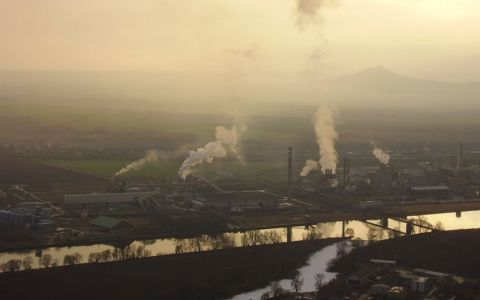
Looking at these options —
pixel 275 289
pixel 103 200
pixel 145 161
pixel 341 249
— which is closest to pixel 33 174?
pixel 145 161

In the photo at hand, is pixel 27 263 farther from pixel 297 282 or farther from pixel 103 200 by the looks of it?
pixel 103 200

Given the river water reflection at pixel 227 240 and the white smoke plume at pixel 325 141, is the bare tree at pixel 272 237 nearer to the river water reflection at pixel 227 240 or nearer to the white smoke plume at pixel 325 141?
the river water reflection at pixel 227 240

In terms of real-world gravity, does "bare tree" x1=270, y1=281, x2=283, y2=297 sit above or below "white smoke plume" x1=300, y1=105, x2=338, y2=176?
below

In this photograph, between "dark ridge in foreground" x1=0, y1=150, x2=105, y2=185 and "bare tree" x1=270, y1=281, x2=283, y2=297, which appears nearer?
"bare tree" x1=270, y1=281, x2=283, y2=297

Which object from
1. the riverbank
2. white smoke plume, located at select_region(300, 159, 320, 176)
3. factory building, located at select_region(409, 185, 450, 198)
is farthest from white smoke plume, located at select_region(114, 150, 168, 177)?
factory building, located at select_region(409, 185, 450, 198)

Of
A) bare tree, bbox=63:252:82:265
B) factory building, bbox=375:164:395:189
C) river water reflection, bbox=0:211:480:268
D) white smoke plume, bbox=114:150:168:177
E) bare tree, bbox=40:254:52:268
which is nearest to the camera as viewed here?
bare tree, bbox=40:254:52:268

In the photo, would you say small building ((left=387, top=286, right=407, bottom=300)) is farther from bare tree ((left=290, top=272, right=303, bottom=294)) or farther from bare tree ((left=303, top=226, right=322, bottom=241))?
bare tree ((left=303, top=226, right=322, bottom=241))

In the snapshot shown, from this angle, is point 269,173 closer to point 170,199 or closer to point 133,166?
point 133,166

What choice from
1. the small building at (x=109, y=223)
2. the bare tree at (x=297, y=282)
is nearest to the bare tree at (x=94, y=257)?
the small building at (x=109, y=223)
